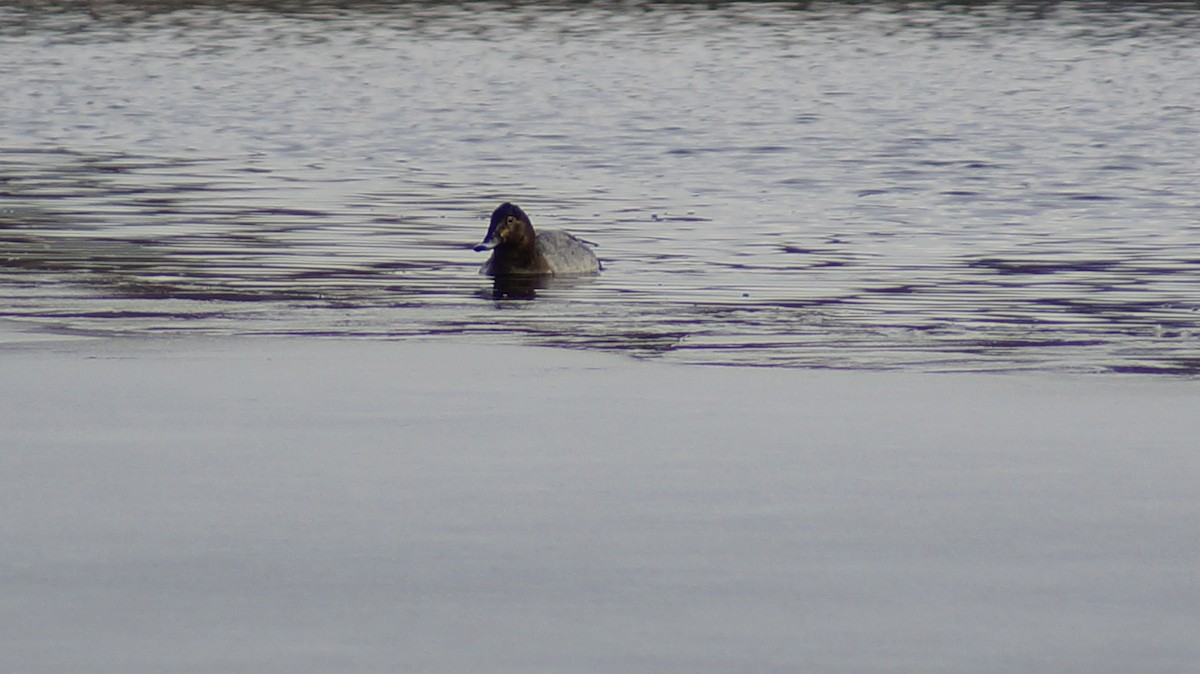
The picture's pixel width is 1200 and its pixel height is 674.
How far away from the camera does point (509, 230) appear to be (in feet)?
50.8

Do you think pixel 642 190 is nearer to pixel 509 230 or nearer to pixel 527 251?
pixel 509 230

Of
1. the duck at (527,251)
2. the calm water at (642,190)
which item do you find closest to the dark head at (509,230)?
the duck at (527,251)

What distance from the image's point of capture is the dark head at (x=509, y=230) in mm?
15398

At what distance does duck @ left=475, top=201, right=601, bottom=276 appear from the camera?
600 inches

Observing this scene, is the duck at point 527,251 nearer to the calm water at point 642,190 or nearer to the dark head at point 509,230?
the dark head at point 509,230

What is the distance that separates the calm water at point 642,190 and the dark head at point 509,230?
0.31 meters

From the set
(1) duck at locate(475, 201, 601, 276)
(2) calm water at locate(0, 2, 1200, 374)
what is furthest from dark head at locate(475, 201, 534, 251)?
(2) calm water at locate(0, 2, 1200, 374)

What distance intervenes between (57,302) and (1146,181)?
440 inches

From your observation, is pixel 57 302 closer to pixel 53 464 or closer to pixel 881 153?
pixel 53 464

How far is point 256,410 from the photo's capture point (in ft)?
30.9

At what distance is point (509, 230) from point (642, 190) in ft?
17.7

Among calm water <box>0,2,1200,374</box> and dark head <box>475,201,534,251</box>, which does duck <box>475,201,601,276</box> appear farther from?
calm water <box>0,2,1200,374</box>

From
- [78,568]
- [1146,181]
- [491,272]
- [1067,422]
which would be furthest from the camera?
[1146,181]

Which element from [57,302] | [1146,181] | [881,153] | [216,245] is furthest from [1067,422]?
[881,153]
